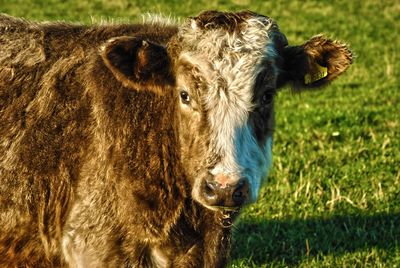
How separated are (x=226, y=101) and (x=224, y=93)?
57 millimetres

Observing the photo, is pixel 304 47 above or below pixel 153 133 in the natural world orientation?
above

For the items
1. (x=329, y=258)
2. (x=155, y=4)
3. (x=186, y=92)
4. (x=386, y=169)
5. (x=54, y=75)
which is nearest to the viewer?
(x=186, y=92)

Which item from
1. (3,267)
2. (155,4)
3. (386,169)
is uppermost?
(3,267)

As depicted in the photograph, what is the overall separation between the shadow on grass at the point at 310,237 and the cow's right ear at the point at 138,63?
242 centimetres

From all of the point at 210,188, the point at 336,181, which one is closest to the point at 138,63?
the point at 210,188

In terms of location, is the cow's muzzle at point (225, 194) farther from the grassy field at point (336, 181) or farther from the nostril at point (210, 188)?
the grassy field at point (336, 181)

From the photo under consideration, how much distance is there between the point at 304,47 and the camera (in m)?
6.68

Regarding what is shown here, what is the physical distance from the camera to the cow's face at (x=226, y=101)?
557 cm

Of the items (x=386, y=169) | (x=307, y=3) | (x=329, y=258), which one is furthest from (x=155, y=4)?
(x=329, y=258)

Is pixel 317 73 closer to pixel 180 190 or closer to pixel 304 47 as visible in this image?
pixel 304 47

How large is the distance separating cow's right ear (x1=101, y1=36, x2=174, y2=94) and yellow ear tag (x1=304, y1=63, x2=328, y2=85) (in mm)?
1098

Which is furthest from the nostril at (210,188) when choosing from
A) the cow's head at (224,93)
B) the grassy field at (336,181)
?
the grassy field at (336,181)

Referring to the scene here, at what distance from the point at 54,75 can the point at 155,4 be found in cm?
1842

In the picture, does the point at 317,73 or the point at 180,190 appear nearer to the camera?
the point at 180,190
